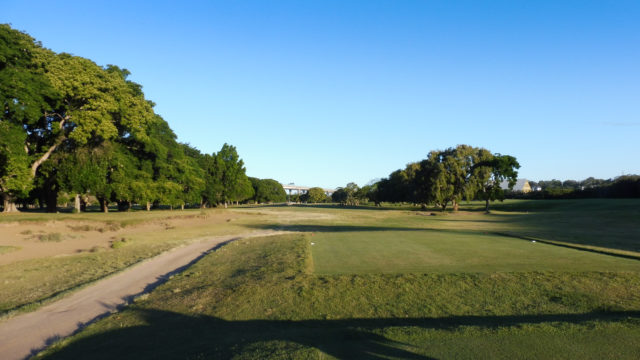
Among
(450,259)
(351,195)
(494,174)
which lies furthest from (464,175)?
(351,195)

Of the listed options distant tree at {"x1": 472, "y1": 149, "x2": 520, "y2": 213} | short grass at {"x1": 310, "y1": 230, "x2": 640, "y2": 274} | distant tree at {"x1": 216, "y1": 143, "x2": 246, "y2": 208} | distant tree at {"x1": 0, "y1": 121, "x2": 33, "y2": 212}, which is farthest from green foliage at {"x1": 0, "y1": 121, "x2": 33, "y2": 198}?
distant tree at {"x1": 472, "y1": 149, "x2": 520, "y2": 213}

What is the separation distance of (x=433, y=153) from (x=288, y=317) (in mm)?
71024

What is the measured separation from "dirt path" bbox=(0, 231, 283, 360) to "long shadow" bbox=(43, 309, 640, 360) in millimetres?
1312

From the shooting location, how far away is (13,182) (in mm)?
29953

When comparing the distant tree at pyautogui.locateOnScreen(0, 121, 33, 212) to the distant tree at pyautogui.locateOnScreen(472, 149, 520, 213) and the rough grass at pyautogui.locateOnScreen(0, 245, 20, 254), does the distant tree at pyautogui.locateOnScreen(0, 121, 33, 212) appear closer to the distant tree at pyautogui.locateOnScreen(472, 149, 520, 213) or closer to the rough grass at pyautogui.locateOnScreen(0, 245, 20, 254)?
the rough grass at pyautogui.locateOnScreen(0, 245, 20, 254)

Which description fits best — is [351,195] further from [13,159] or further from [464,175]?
[13,159]

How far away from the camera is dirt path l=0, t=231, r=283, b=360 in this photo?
7.27 metres

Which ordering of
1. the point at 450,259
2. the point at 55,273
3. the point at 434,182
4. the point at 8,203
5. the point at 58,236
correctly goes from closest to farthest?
1. the point at 450,259
2. the point at 55,273
3. the point at 58,236
4. the point at 8,203
5. the point at 434,182

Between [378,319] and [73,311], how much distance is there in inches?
312

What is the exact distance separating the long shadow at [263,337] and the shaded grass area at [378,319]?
2 cm

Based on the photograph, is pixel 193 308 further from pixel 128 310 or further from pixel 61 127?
pixel 61 127

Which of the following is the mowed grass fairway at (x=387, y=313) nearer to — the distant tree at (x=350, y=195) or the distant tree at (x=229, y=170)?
the distant tree at (x=229, y=170)

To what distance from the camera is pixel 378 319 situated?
7148 millimetres

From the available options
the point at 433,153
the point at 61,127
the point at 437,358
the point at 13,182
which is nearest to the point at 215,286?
Answer: the point at 437,358
